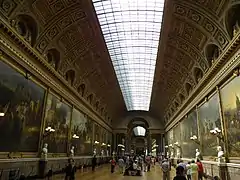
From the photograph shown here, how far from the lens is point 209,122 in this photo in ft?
59.6

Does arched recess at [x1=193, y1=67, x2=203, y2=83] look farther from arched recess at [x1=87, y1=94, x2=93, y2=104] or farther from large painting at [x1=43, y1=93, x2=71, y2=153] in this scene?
arched recess at [x1=87, y1=94, x2=93, y2=104]

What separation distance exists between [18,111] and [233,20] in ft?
43.4

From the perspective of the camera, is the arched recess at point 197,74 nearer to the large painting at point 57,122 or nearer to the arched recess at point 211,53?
the arched recess at point 211,53

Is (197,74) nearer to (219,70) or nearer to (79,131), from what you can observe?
(219,70)

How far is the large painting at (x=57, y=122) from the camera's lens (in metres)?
18.3

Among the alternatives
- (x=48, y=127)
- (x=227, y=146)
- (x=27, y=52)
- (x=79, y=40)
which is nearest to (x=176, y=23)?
(x=79, y=40)

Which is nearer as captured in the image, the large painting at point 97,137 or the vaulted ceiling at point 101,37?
the vaulted ceiling at point 101,37

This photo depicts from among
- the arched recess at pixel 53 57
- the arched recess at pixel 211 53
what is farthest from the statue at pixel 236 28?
the arched recess at pixel 53 57

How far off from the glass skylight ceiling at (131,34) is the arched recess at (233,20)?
621cm

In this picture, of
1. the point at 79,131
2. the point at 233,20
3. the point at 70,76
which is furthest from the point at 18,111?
the point at 79,131

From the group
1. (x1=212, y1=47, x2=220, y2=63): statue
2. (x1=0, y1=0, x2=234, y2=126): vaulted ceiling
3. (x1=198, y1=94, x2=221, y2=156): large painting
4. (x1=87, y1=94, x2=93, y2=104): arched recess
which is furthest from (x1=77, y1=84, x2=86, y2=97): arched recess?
(x1=212, y1=47, x2=220, y2=63): statue

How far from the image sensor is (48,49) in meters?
17.6

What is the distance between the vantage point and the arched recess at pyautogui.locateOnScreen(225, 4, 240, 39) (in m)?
13.1

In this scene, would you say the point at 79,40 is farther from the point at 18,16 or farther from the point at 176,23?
the point at 176,23
